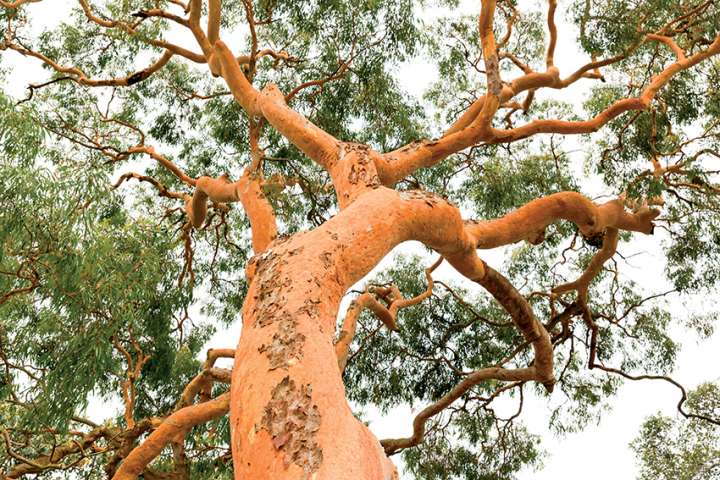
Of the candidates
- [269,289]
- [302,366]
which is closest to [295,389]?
[302,366]

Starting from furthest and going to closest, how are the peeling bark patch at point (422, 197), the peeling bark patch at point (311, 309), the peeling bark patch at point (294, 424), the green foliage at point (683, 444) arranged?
the green foliage at point (683, 444)
the peeling bark patch at point (422, 197)
the peeling bark patch at point (311, 309)
the peeling bark patch at point (294, 424)

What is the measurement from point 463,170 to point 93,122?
3.92 metres

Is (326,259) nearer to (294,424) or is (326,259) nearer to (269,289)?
(269,289)

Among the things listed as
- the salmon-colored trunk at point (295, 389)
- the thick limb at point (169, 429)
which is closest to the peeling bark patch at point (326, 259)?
the salmon-colored trunk at point (295, 389)

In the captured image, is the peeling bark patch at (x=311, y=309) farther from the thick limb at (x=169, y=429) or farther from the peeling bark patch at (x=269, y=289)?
the thick limb at (x=169, y=429)

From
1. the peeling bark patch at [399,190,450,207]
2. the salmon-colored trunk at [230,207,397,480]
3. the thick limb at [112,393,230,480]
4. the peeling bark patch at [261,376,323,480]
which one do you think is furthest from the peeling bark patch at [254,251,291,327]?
the thick limb at [112,393,230,480]

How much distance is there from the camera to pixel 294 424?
1.39 meters

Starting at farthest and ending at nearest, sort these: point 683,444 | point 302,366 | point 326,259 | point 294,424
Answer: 1. point 683,444
2. point 326,259
3. point 302,366
4. point 294,424

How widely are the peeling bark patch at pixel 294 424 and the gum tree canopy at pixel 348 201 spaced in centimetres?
165

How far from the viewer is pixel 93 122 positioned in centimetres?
740

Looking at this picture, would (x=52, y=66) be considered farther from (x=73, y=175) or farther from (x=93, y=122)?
(x=73, y=175)

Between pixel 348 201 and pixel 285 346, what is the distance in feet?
5.13

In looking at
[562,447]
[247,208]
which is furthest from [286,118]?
[562,447]

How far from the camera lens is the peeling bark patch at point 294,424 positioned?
1.33 metres
